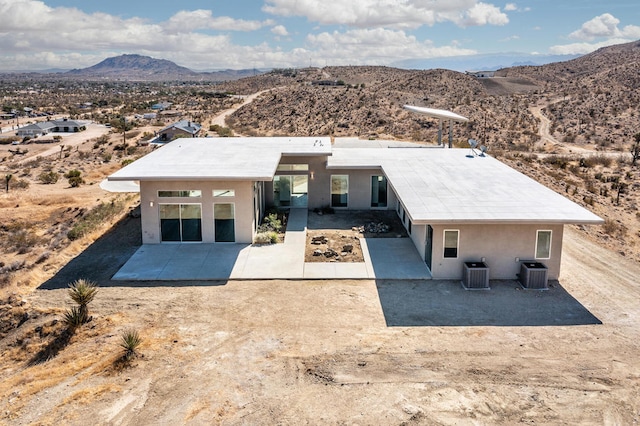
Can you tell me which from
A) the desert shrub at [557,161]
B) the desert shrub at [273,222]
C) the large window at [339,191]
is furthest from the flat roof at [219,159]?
the desert shrub at [557,161]

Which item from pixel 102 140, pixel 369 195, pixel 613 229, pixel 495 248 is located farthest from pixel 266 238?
pixel 102 140

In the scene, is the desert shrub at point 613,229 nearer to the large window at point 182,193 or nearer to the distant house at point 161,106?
the large window at point 182,193

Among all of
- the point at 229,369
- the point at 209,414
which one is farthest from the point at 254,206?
the point at 209,414

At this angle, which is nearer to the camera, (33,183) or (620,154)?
(33,183)

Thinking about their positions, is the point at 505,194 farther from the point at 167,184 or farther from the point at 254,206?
the point at 167,184

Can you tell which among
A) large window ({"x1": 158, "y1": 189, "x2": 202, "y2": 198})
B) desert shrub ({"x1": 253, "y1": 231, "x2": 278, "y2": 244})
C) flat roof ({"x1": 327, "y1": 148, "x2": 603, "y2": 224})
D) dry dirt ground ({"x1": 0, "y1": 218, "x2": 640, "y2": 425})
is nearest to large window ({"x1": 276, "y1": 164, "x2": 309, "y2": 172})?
flat roof ({"x1": 327, "y1": 148, "x2": 603, "y2": 224})

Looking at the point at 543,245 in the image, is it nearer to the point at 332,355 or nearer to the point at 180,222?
the point at 332,355
